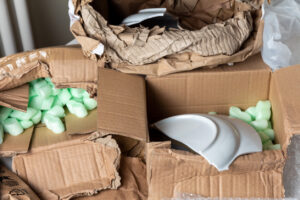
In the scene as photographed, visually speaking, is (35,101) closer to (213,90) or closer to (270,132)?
(213,90)

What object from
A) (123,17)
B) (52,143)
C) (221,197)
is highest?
(123,17)

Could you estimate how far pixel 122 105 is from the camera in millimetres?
939

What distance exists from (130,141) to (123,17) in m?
0.54

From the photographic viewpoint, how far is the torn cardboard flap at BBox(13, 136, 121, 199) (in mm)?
1000

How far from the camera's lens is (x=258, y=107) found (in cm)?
111

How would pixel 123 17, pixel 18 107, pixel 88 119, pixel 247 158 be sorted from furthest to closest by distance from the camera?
pixel 123 17
pixel 88 119
pixel 18 107
pixel 247 158

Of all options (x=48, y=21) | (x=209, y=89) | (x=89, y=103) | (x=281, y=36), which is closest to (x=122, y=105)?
(x=89, y=103)

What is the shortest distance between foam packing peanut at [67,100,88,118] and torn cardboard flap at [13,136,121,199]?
105 mm

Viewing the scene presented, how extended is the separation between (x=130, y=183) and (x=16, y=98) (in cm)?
39

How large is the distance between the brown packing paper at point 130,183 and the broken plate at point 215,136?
13 centimetres

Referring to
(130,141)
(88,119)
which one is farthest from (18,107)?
(130,141)

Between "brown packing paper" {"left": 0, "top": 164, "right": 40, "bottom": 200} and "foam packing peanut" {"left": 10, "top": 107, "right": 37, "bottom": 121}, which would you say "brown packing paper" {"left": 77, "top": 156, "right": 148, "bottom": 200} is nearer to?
"brown packing paper" {"left": 0, "top": 164, "right": 40, "bottom": 200}

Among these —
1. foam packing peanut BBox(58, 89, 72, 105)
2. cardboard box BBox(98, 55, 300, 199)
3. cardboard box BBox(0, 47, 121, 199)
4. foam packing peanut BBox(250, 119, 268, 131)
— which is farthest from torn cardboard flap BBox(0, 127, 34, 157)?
foam packing peanut BBox(250, 119, 268, 131)

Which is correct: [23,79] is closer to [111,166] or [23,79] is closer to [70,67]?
[70,67]
